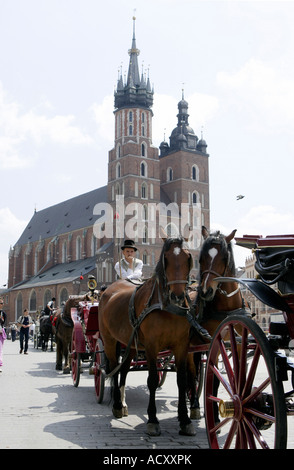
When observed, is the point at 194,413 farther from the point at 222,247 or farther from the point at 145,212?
the point at 145,212

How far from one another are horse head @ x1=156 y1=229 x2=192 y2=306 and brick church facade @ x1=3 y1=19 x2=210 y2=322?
152 ft

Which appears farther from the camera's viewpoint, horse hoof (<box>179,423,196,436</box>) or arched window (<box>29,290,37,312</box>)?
arched window (<box>29,290,37,312</box>)

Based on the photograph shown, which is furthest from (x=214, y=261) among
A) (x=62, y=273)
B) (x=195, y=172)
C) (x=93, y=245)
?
(x=195, y=172)

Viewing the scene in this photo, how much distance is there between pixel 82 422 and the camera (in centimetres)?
530

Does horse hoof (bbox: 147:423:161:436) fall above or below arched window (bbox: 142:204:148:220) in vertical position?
below

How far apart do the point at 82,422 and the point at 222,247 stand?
2411mm

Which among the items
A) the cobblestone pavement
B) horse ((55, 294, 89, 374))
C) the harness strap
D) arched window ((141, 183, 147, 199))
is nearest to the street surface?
the cobblestone pavement

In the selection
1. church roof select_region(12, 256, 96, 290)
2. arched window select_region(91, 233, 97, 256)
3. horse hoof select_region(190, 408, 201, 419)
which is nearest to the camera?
horse hoof select_region(190, 408, 201, 419)

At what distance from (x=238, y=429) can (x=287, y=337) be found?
2.03 feet

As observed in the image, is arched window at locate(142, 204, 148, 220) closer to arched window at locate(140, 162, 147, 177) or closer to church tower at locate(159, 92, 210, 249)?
arched window at locate(140, 162, 147, 177)

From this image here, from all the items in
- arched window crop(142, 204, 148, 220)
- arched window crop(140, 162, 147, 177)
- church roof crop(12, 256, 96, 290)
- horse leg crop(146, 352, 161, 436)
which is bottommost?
horse leg crop(146, 352, 161, 436)

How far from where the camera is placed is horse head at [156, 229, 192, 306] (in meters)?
4.55

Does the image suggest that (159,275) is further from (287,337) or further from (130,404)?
(130,404)
